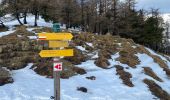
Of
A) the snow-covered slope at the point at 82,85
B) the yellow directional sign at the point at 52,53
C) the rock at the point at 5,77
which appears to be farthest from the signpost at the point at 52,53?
the rock at the point at 5,77

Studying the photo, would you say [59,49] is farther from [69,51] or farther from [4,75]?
[4,75]

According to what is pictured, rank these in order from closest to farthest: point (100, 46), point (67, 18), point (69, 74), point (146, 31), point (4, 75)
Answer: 1. point (4, 75)
2. point (69, 74)
3. point (100, 46)
4. point (67, 18)
5. point (146, 31)

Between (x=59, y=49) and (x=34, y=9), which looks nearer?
(x=59, y=49)

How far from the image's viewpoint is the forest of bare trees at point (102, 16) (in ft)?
221

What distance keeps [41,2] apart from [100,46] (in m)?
27.8

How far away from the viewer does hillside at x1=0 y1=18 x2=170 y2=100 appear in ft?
75.7

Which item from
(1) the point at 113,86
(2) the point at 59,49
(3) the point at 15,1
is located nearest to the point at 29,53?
(1) the point at 113,86

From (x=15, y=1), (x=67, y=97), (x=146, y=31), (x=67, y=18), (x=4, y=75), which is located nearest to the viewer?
(x=67, y=97)

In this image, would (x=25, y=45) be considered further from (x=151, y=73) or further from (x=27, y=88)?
(x=151, y=73)

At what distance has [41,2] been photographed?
205 feet

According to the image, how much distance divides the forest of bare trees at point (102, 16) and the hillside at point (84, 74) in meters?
30.5

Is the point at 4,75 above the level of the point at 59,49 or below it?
below

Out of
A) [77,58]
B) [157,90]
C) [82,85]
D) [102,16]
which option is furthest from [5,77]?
[102,16]

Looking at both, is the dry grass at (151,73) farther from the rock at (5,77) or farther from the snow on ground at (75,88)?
the rock at (5,77)
